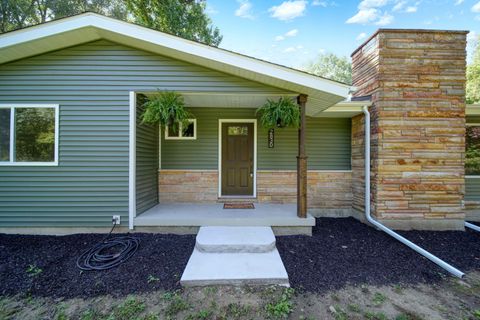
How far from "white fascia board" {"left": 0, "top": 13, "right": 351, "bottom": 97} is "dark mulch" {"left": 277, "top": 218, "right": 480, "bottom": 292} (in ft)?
8.46

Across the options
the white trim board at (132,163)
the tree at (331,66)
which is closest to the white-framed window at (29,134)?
the white trim board at (132,163)

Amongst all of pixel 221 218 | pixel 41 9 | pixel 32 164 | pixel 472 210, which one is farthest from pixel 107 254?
pixel 41 9

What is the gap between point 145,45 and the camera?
376 cm

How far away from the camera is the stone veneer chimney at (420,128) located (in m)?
4.34

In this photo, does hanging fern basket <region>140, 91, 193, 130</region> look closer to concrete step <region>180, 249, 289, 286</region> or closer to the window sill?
the window sill

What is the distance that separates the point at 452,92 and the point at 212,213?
532cm

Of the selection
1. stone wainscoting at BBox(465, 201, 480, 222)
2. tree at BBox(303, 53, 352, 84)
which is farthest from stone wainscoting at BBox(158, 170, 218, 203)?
tree at BBox(303, 53, 352, 84)

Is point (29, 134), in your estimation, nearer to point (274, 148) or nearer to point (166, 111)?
point (166, 111)

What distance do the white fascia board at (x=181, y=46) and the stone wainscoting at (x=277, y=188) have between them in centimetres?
235

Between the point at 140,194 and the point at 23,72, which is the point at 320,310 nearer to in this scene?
the point at 140,194

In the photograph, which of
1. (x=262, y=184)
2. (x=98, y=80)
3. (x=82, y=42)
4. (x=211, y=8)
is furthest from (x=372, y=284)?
(x=211, y=8)

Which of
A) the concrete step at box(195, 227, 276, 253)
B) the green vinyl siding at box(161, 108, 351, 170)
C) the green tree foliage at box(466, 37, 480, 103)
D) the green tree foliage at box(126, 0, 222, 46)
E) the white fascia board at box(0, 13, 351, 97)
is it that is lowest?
the concrete step at box(195, 227, 276, 253)

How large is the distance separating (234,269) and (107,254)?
6.53 ft

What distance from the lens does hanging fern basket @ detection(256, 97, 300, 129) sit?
384 cm
